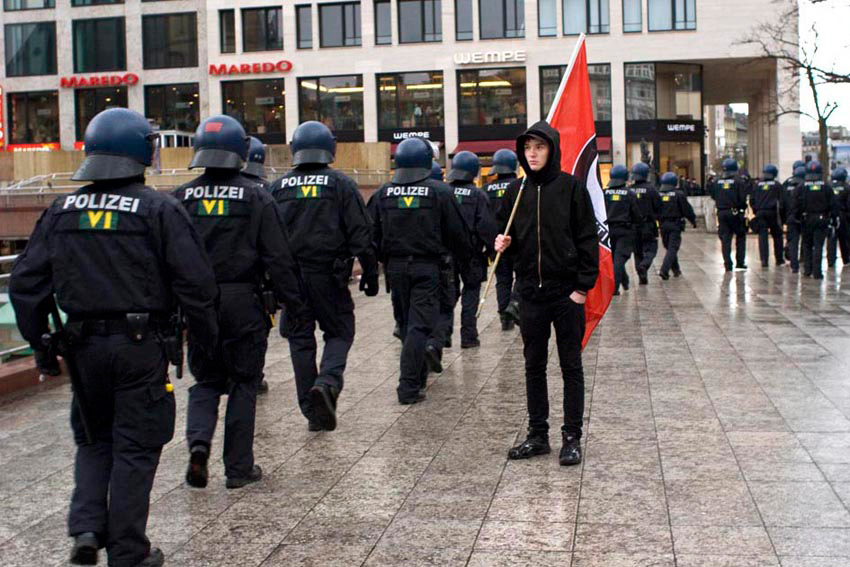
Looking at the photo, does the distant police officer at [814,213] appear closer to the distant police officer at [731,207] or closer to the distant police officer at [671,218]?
the distant police officer at [731,207]

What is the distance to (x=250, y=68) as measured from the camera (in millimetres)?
56281

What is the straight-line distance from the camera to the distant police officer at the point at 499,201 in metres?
13.1

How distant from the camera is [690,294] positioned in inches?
679

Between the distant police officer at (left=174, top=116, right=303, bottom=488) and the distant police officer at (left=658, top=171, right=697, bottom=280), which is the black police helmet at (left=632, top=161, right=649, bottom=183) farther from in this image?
the distant police officer at (left=174, top=116, right=303, bottom=488)

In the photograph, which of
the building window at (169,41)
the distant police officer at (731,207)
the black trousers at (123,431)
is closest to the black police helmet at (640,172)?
the distant police officer at (731,207)

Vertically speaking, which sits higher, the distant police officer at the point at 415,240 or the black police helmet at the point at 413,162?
the black police helmet at the point at 413,162

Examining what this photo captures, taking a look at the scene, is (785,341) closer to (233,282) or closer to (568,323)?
(568,323)

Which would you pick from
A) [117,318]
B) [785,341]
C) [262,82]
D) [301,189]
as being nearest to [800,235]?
[785,341]

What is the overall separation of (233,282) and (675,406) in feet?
12.0

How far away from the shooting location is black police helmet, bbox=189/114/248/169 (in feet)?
20.7

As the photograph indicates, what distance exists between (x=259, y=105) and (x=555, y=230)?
2047 inches

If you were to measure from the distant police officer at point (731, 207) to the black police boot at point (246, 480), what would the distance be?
626 inches

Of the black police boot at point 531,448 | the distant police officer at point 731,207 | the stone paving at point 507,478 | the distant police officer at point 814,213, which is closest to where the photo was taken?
the stone paving at point 507,478

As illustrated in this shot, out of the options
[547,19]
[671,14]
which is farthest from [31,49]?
[671,14]
